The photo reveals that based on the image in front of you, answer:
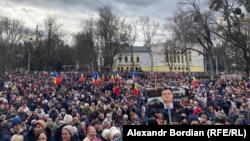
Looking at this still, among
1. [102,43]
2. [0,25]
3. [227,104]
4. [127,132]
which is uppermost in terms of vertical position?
[0,25]

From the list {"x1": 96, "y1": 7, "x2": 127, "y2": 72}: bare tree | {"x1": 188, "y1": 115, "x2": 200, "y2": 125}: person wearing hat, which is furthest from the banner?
{"x1": 96, "y1": 7, "x2": 127, "y2": 72}: bare tree

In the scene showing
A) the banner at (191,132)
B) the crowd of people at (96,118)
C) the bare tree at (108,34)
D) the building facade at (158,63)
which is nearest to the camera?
the banner at (191,132)

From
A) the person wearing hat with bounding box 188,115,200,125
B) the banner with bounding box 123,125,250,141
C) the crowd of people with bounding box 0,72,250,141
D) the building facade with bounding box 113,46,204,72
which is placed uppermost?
the building facade with bounding box 113,46,204,72

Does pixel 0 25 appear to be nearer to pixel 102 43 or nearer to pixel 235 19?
pixel 102 43

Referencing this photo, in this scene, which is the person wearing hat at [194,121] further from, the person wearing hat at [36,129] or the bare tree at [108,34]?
the bare tree at [108,34]

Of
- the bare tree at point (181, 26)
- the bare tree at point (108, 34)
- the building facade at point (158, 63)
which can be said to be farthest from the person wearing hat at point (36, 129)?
the building facade at point (158, 63)

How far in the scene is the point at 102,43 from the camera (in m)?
51.1

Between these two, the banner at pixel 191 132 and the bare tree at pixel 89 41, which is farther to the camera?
the bare tree at pixel 89 41

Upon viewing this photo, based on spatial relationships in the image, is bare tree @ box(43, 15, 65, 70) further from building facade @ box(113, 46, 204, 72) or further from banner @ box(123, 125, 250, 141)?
banner @ box(123, 125, 250, 141)

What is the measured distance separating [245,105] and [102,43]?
40172mm

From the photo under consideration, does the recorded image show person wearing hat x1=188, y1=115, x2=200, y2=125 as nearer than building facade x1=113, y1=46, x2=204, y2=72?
Yes

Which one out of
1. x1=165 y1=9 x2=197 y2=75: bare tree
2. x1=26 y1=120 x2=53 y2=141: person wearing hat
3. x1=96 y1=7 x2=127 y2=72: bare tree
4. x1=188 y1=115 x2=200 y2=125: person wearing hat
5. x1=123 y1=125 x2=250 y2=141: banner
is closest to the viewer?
x1=123 y1=125 x2=250 y2=141: banner

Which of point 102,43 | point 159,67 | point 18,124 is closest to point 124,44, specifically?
point 102,43

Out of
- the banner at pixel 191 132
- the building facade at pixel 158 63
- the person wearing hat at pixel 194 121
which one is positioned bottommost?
the person wearing hat at pixel 194 121
